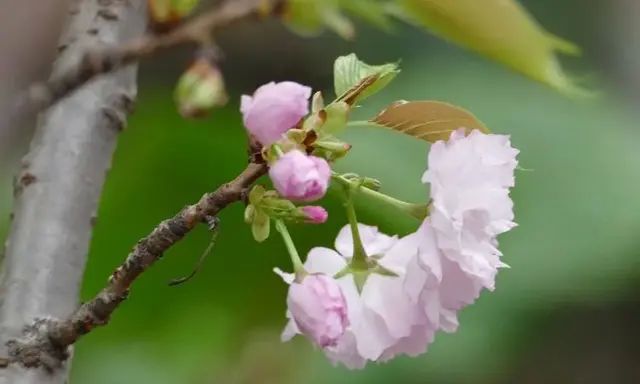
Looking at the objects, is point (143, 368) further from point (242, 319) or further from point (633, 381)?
point (633, 381)

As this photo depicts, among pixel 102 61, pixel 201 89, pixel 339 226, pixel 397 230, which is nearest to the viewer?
pixel 102 61

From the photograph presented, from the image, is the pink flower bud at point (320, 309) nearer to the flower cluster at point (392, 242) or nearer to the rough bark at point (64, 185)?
the flower cluster at point (392, 242)

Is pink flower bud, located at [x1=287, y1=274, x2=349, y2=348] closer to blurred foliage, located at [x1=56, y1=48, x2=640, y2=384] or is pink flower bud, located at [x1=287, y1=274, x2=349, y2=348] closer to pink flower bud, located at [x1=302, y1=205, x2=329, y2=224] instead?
pink flower bud, located at [x1=302, y1=205, x2=329, y2=224]

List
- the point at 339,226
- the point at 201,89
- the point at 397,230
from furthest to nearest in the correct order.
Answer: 1. the point at 339,226
2. the point at 397,230
3. the point at 201,89

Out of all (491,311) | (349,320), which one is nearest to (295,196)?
(349,320)

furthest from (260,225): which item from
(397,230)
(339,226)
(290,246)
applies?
(339,226)

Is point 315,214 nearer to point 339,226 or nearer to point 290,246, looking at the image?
point 290,246
